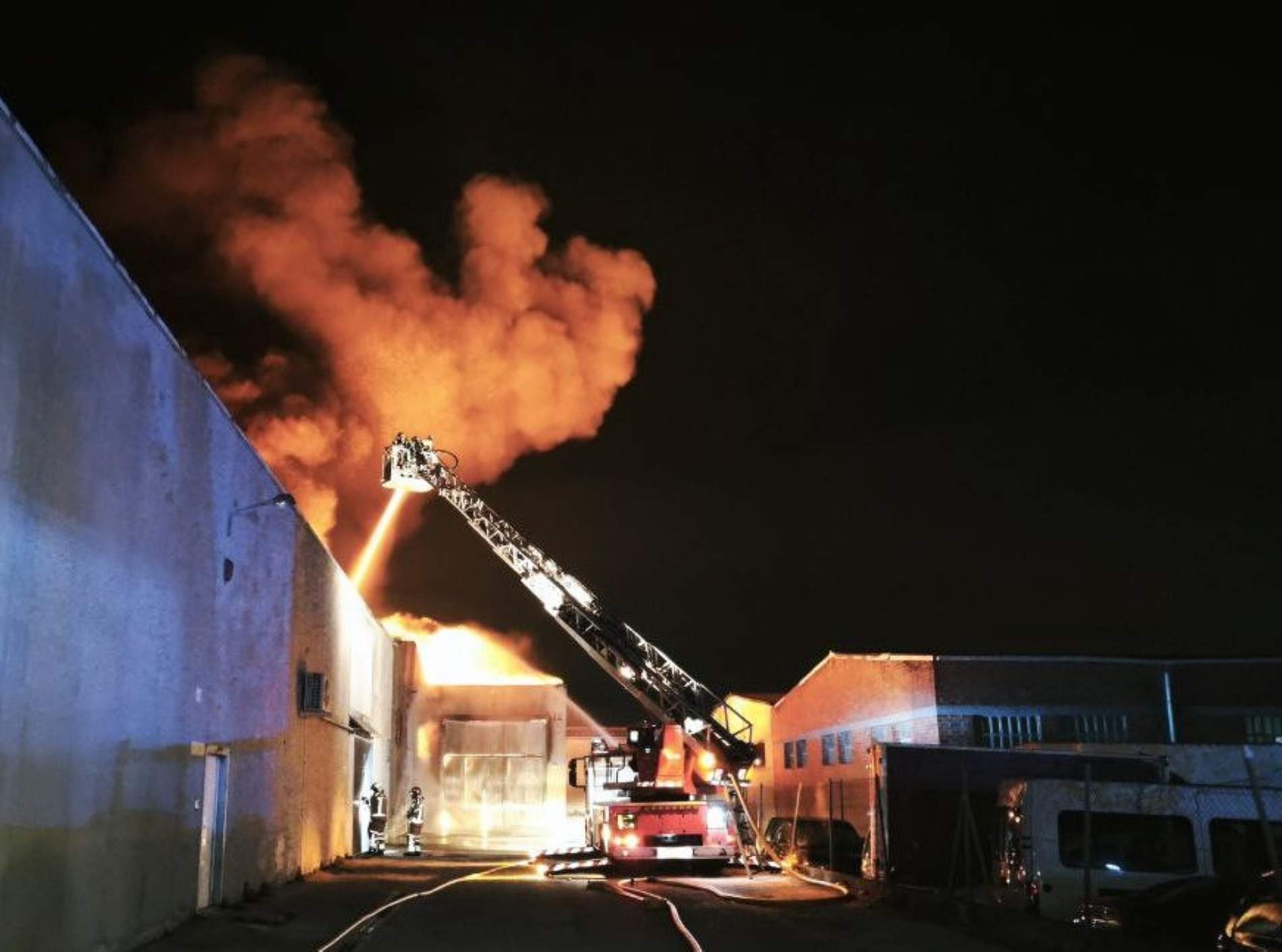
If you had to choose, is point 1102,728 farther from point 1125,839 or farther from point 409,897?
point 409,897

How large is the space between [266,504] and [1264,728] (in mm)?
25255

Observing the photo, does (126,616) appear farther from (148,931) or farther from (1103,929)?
(1103,929)

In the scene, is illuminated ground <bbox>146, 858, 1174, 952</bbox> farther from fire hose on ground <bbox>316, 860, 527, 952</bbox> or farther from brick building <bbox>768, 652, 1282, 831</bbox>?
brick building <bbox>768, 652, 1282, 831</bbox>

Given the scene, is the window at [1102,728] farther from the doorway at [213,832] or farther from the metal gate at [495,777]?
the doorway at [213,832]

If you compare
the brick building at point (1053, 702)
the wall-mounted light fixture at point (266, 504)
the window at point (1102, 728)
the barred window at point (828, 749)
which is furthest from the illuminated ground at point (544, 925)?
the barred window at point (828, 749)

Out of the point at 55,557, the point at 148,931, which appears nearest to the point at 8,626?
the point at 55,557

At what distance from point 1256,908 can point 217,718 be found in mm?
10503

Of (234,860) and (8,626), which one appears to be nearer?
(8,626)

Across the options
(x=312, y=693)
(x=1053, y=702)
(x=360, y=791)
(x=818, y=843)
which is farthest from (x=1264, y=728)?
(x=312, y=693)

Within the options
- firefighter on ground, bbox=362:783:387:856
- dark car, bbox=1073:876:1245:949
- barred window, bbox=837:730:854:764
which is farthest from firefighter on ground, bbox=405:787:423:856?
dark car, bbox=1073:876:1245:949

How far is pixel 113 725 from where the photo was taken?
10172mm

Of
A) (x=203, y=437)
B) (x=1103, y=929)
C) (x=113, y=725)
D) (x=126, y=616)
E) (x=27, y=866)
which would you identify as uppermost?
(x=203, y=437)

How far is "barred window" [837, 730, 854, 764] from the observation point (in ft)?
107

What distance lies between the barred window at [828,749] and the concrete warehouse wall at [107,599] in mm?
20051
